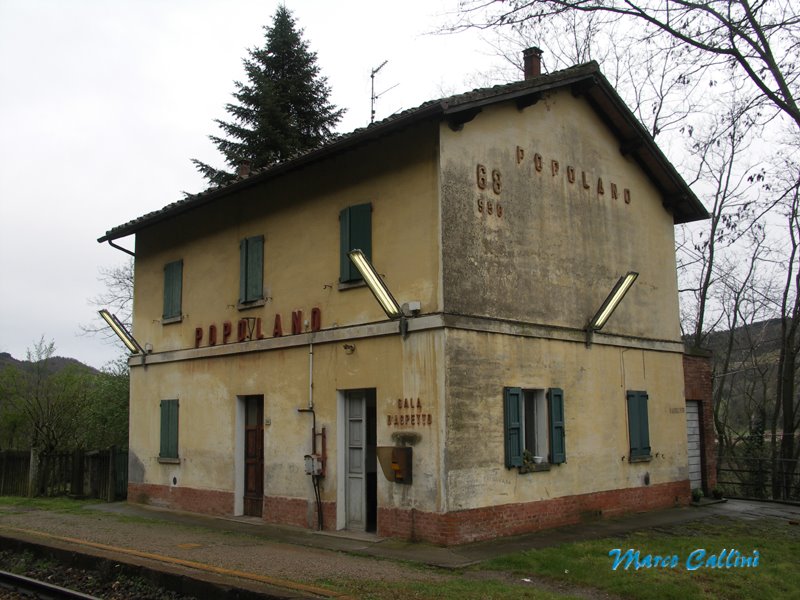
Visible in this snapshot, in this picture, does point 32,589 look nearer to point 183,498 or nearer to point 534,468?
point 183,498

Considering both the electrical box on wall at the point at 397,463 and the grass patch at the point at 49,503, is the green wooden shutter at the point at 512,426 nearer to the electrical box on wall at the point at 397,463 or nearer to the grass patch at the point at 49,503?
the electrical box on wall at the point at 397,463

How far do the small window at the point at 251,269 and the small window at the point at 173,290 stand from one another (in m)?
2.41

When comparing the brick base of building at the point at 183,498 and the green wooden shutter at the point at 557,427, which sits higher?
the green wooden shutter at the point at 557,427

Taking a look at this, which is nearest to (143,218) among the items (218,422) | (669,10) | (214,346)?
(214,346)

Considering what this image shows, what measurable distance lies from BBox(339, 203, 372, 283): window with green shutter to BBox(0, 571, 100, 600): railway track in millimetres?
6099

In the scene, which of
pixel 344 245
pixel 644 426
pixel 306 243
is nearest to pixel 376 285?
pixel 344 245

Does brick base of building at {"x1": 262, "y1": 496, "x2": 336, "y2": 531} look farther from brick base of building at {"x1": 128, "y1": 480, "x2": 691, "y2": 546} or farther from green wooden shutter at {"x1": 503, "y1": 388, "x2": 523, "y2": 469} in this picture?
green wooden shutter at {"x1": 503, "y1": 388, "x2": 523, "y2": 469}

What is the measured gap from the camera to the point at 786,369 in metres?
23.8

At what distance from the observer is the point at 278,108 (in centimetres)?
2739

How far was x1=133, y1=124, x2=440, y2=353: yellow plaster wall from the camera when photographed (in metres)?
11.8

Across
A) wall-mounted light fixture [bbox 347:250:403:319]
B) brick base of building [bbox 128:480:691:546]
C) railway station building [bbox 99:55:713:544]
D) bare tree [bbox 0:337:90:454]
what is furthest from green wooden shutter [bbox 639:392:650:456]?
bare tree [bbox 0:337:90:454]

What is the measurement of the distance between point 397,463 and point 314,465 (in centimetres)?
201

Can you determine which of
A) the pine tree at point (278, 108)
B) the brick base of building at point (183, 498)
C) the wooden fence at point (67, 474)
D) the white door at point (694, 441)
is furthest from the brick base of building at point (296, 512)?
the pine tree at point (278, 108)

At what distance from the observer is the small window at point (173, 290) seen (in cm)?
1680
